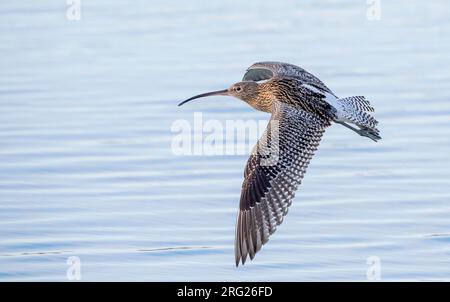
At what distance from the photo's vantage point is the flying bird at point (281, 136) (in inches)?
354

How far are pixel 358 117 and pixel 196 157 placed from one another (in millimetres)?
1761

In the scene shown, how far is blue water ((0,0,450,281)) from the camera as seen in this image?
9.35 m

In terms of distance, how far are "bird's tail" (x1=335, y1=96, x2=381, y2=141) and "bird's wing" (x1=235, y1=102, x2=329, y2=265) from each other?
0.30 m

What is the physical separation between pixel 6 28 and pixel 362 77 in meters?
4.66

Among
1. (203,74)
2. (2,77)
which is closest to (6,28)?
(2,77)

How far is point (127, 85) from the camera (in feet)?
45.0

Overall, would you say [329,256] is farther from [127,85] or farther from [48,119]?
[127,85]

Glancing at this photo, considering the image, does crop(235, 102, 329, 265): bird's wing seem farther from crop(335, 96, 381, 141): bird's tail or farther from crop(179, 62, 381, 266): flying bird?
crop(335, 96, 381, 141): bird's tail

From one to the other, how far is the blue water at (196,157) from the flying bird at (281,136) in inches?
13.9

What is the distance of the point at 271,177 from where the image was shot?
30.2 feet
